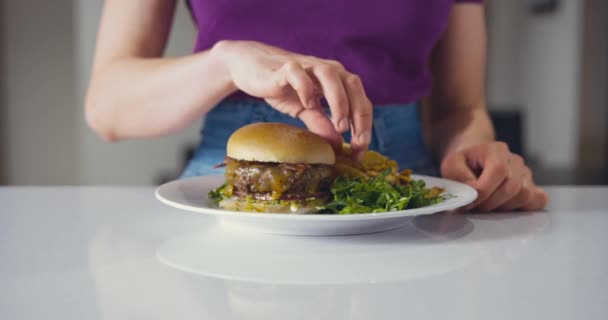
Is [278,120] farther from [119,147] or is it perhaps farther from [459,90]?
[119,147]

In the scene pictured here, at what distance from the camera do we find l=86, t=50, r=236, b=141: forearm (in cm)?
130

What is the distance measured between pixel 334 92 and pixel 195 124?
4039mm

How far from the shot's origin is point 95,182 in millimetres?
4781

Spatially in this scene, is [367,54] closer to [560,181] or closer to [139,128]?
[139,128]

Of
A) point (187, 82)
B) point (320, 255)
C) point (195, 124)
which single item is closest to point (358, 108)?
point (320, 255)

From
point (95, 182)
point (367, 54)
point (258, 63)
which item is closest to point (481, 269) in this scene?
point (258, 63)

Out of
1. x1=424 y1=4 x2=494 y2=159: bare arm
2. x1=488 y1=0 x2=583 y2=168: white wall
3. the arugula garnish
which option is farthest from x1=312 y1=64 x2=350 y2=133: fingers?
x1=488 y1=0 x2=583 y2=168: white wall

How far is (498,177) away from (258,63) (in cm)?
47

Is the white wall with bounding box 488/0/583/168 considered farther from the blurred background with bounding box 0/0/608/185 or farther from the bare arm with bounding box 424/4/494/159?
the bare arm with bounding box 424/4/494/159

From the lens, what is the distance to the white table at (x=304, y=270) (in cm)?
64

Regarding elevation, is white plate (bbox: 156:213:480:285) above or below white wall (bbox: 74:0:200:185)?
above

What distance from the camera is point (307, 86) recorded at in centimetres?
96

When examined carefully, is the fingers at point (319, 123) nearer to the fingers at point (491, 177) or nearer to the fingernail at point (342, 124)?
the fingernail at point (342, 124)

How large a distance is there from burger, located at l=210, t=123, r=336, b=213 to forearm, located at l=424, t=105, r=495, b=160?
64cm
